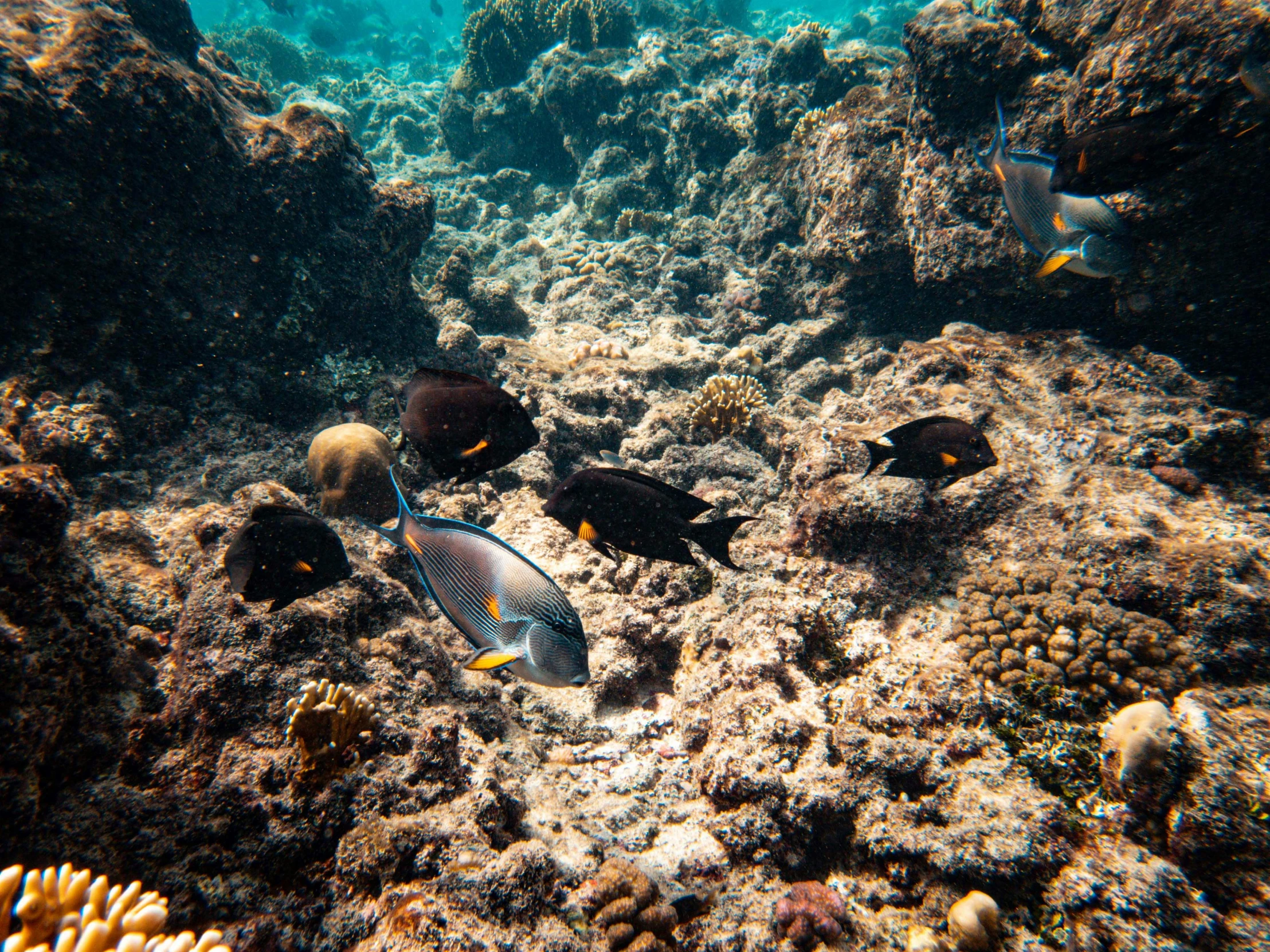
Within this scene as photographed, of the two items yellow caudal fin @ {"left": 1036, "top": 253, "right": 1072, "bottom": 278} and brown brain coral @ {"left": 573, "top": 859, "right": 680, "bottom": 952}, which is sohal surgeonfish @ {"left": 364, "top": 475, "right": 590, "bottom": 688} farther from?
yellow caudal fin @ {"left": 1036, "top": 253, "right": 1072, "bottom": 278}

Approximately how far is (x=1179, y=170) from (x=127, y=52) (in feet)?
33.8

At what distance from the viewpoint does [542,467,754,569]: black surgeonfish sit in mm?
2219

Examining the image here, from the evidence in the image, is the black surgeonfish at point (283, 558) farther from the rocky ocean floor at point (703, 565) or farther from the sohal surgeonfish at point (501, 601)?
the sohal surgeonfish at point (501, 601)

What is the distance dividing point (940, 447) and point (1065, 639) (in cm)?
138

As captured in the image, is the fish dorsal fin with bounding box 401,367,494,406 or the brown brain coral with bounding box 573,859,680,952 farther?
the fish dorsal fin with bounding box 401,367,494,406

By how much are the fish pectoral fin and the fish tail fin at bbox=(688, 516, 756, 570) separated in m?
0.95

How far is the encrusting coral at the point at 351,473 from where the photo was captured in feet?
15.1

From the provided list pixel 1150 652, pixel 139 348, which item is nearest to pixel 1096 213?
pixel 1150 652

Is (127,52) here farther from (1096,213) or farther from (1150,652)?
(1150,652)

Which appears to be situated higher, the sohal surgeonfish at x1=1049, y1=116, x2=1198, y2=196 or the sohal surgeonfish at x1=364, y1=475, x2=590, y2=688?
the sohal surgeonfish at x1=1049, y1=116, x2=1198, y2=196

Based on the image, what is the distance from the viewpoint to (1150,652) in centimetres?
283

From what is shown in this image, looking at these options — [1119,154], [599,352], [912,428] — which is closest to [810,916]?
[912,428]

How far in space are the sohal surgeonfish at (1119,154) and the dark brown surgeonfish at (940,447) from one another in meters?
1.54

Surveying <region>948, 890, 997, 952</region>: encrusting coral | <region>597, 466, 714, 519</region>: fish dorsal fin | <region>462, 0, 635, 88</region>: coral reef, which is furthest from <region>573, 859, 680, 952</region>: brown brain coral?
<region>462, 0, 635, 88</region>: coral reef
